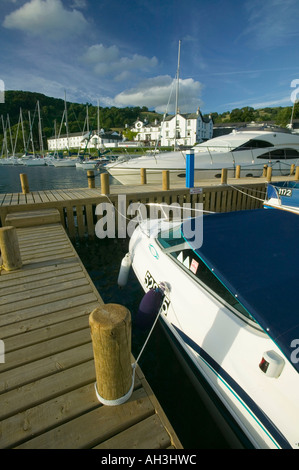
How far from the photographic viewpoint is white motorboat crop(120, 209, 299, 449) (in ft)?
5.70

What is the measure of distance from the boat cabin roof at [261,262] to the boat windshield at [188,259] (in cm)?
57

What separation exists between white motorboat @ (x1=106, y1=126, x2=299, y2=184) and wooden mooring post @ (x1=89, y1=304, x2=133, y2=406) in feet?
41.9

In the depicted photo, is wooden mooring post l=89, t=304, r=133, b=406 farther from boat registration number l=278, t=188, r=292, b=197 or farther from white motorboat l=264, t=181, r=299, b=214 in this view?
A: boat registration number l=278, t=188, r=292, b=197

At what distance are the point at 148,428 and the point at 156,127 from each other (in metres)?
96.4

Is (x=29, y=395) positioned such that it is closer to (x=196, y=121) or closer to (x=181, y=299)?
(x=181, y=299)

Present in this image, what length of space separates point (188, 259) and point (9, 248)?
2.86m

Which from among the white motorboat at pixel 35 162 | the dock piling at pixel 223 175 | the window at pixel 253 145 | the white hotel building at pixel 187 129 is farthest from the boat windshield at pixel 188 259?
the white hotel building at pixel 187 129

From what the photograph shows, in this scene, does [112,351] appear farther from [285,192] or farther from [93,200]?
[285,192]

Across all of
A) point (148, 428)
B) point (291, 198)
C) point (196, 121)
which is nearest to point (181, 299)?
point (148, 428)

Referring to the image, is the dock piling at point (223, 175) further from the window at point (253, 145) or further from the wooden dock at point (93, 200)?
the window at point (253, 145)

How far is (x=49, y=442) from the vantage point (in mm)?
1586

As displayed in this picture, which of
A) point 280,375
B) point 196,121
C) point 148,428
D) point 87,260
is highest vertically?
point 196,121

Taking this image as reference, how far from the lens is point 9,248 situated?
3773mm

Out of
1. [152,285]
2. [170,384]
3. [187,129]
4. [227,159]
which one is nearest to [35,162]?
[187,129]
